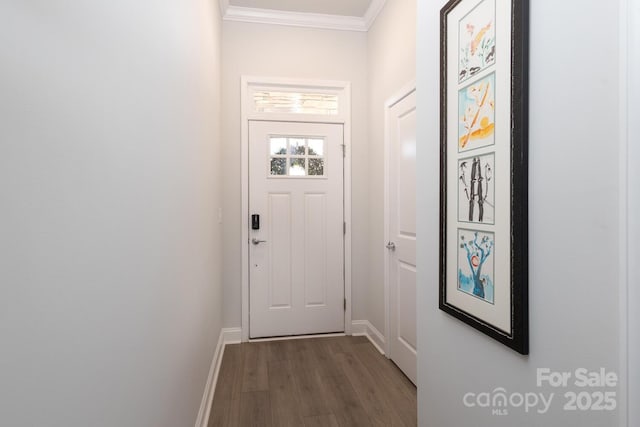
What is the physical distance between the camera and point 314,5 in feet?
9.76

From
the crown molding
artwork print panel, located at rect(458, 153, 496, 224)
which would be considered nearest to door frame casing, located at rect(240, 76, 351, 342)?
the crown molding

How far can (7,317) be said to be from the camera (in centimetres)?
44

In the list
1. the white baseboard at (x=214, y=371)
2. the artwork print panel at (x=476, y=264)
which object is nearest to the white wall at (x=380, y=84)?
the white baseboard at (x=214, y=371)

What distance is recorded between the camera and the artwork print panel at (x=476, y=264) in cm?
108

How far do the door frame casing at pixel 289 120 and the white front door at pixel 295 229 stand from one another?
0.14ft

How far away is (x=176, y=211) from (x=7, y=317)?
952 mm

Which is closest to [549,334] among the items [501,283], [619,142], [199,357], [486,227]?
[501,283]

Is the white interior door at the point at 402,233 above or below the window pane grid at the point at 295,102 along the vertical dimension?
below

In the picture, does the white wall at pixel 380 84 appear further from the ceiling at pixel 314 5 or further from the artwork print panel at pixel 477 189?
the artwork print panel at pixel 477 189

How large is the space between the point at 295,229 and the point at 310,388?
1.39 meters

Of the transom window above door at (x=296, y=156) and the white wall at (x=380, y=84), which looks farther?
the transom window above door at (x=296, y=156)

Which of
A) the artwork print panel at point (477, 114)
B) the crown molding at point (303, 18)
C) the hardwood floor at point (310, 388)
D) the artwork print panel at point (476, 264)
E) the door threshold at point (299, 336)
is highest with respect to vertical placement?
the crown molding at point (303, 18)

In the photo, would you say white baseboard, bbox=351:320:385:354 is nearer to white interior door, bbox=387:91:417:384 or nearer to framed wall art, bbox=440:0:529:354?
white interior door, bbox=387:91:417:384

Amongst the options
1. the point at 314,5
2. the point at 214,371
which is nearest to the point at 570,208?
the point at 214,371
